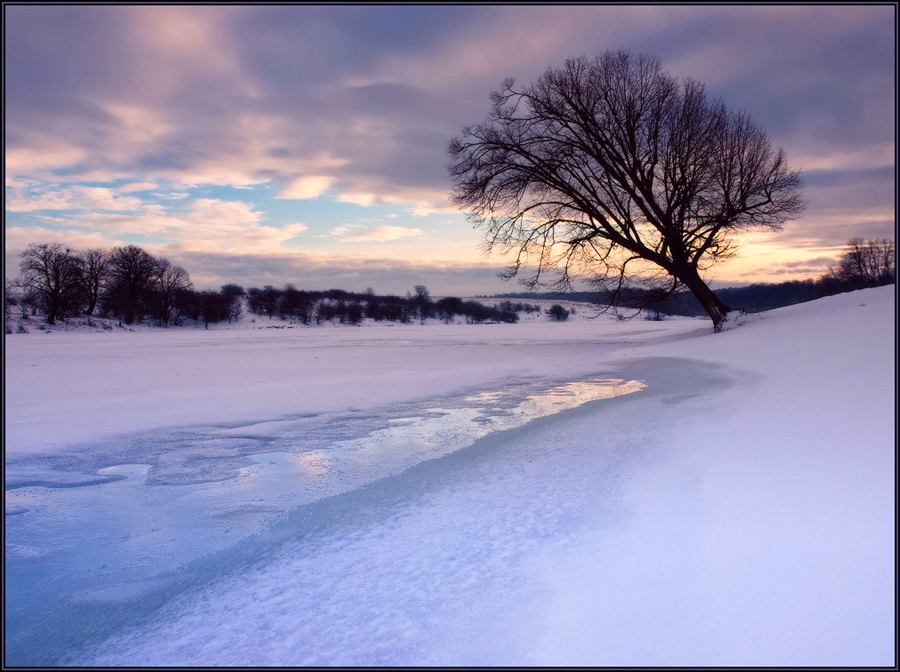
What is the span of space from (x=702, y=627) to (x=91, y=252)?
2989 inches

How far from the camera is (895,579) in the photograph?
8.18 feet

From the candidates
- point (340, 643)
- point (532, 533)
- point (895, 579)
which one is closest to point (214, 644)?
point (340, 643)

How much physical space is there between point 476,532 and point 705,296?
16.4 meters

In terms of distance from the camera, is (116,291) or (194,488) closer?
(194,488)

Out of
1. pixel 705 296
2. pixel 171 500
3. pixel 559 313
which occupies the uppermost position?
pixel 705 296

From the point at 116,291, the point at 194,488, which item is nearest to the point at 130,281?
the point at 116,291

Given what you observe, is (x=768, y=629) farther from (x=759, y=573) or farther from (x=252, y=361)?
(x=252, y=361)

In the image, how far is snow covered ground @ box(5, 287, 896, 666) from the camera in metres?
2.38

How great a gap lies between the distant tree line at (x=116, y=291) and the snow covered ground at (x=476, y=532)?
55.9 metres

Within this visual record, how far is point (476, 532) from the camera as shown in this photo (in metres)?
3.51

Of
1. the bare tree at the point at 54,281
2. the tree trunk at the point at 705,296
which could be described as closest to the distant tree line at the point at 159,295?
the bare tree at the point at 54,281

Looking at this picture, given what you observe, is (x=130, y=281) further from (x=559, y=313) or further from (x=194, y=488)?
(x=194, y=488)

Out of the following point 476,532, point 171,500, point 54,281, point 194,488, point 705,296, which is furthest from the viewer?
point 54,281

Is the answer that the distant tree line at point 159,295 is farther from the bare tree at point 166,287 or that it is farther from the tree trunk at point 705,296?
the tree trunk at point 705,296
